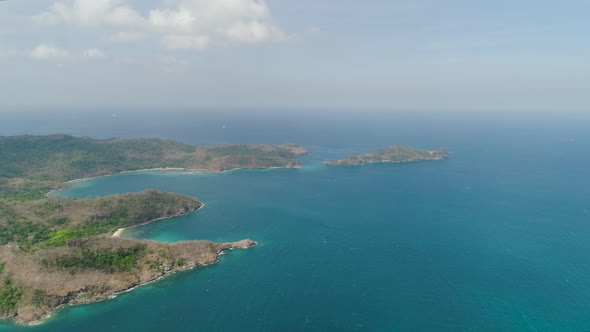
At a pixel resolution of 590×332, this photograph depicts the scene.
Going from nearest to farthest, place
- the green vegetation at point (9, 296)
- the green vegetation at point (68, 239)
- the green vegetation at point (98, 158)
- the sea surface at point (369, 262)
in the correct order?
the sea surface at point (369, 262) < the green vegetation at point (9, 296) < the green vegetation at point (68, 239) < the green vegetation at point (98, 158)

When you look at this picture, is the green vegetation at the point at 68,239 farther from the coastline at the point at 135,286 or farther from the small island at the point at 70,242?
the coastline at the point at 135,286

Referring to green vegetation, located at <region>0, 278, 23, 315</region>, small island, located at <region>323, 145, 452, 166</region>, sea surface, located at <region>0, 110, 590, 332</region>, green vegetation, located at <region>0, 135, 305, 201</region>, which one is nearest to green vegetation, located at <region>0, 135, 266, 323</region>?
green vegetation, located at <region>0, 278, 23, 315</region>

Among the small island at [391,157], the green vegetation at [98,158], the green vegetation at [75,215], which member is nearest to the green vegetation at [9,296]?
the green vegetation at [75,215]

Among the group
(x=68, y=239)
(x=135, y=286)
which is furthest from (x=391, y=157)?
(x=68, y=239)

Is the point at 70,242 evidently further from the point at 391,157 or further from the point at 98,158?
the point at 391,157

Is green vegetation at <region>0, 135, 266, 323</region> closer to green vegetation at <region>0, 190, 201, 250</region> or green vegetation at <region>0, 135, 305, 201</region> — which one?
green vegetation at <region>0, 190, 201, 250</region>

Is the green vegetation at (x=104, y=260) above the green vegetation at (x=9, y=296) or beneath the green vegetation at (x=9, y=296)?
above
